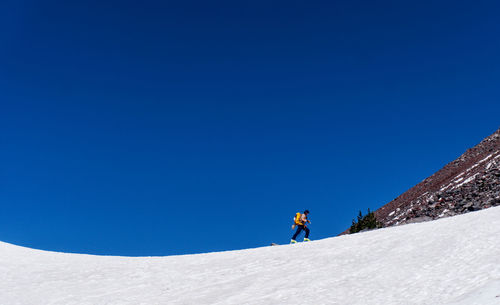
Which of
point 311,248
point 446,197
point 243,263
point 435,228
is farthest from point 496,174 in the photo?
point 243,263

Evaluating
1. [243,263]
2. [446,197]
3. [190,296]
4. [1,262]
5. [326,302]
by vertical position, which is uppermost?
[446,197]

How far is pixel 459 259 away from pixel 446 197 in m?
28.6

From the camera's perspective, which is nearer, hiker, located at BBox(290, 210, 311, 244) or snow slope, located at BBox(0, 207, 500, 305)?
snow slope, located at BBox(0, 207, 500, 305)

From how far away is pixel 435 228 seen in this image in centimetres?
1397

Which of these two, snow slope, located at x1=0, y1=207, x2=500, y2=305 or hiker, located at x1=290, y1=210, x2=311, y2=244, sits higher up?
hiker, located at x1=290, y1=210, x2=311, y2=244

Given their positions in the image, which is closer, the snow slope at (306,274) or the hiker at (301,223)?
the snow slope at (306,274)

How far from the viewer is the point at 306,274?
11.0 metres

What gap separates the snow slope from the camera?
8.50 meters

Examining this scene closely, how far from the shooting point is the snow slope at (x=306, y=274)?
850 cm

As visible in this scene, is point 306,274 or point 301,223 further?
point 301,223

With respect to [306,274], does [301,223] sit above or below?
above

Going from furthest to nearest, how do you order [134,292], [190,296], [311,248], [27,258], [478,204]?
[478,204] → [27,258] → [311,248] → [134,292] → [190,296]

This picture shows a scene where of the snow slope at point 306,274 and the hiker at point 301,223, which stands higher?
the hiker at point 301,223

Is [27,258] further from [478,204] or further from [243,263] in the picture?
[478,204]
